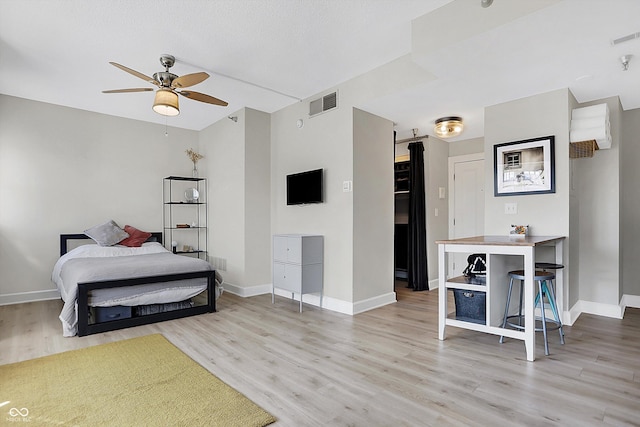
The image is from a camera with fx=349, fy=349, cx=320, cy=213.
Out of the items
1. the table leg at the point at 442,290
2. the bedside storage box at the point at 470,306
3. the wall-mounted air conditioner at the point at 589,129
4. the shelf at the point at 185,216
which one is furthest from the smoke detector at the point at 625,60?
the shelf at the point at 185,216

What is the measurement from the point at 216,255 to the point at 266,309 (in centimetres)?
180

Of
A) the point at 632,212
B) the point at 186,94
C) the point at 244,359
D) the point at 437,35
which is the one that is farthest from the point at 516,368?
the point at 186,94

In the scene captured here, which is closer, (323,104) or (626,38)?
(626,38)

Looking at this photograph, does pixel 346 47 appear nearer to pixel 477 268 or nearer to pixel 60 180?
pixel 477 268

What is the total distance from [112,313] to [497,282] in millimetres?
3707

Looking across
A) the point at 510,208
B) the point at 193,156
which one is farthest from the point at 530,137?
the point at 193,156

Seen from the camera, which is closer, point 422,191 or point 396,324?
point 396,324

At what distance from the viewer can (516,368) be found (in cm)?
250

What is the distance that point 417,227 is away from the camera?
17.3 ft

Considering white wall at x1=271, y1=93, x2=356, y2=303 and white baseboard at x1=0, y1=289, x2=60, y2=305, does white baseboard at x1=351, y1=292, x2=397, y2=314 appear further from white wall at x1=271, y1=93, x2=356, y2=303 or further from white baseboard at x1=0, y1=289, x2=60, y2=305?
white baseboard at x1=0, y1=289, x2=60, y2=305

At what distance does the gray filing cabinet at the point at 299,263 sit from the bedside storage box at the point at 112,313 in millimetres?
1698

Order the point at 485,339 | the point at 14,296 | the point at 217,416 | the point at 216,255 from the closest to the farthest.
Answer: the point at 217,416 → the point at 485,339 → the point at 14,296 → the point at 216,255

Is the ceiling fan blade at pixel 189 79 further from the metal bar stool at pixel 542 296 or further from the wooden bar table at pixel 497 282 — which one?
the metal bar stool at pixel 542 296

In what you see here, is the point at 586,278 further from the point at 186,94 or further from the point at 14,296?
the point at 14,296
